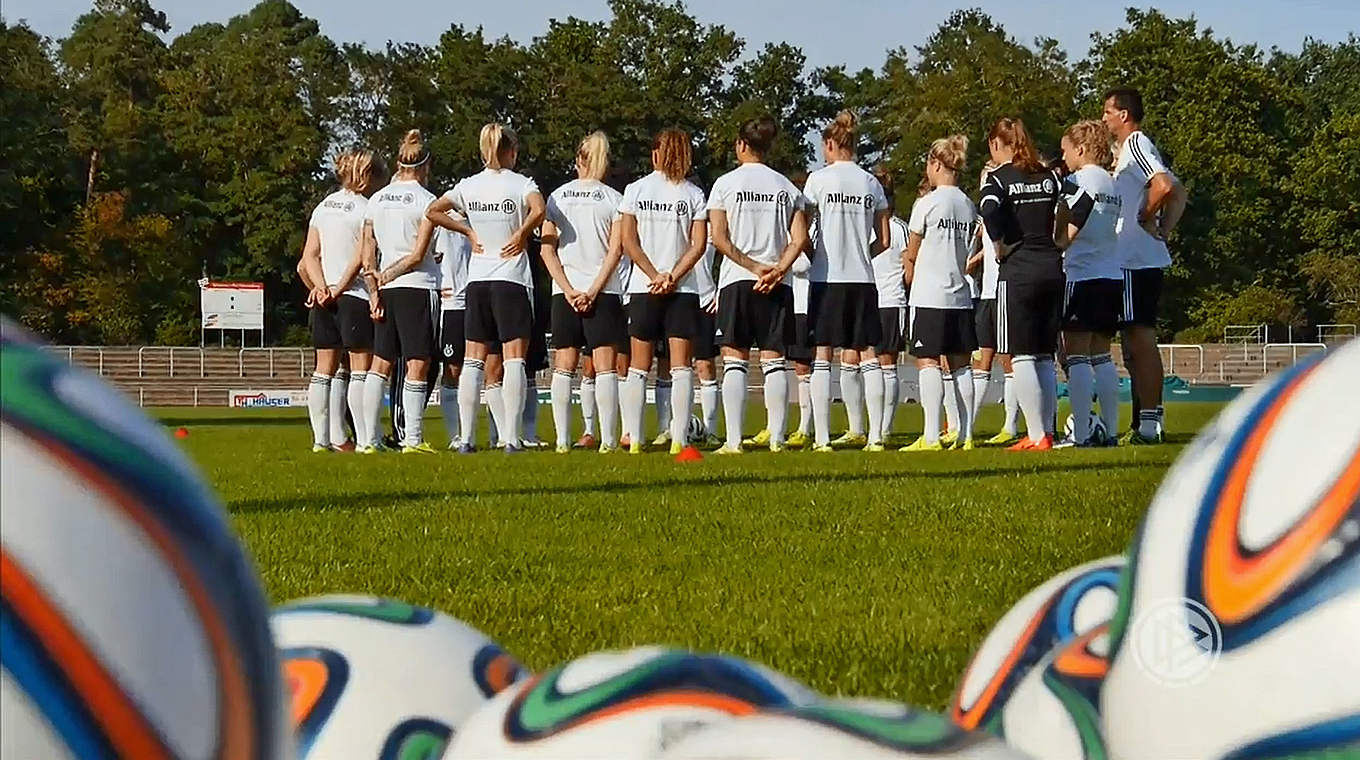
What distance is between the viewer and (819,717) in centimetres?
194

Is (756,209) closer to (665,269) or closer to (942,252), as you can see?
(665,269)

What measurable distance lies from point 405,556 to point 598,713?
3.93 meters

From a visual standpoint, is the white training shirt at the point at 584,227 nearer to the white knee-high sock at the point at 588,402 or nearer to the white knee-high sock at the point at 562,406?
the white knee-high sock at the point at 562,406

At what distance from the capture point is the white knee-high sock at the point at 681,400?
1231cm

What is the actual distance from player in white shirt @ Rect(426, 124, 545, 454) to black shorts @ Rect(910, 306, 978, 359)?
9.92 feet

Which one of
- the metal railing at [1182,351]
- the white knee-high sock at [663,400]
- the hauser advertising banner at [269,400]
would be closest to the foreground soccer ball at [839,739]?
the white knee-high sock at [663,400]

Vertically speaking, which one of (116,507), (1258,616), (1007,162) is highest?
(1007,162)

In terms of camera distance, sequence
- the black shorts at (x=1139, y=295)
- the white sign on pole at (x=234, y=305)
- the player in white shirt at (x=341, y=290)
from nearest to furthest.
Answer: the black shorts at (x=1139, y=295) → the player in white shirt at (x=341, y=290) → the white sign on pole at (x=234, y=305)

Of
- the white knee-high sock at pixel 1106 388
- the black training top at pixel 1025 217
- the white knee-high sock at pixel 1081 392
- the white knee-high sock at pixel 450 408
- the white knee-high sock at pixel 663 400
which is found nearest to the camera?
the black training top at pixel 1025 217

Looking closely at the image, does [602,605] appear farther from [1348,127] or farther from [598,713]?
[1348,127]

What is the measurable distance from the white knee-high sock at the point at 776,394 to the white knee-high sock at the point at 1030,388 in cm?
167

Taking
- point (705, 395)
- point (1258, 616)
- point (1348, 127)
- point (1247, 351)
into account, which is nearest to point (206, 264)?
point (1247, 351)

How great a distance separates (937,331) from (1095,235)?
61.8 inches

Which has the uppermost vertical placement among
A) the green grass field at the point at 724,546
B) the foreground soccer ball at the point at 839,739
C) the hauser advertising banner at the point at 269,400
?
the foreground soccer ball at the point at 839,739
